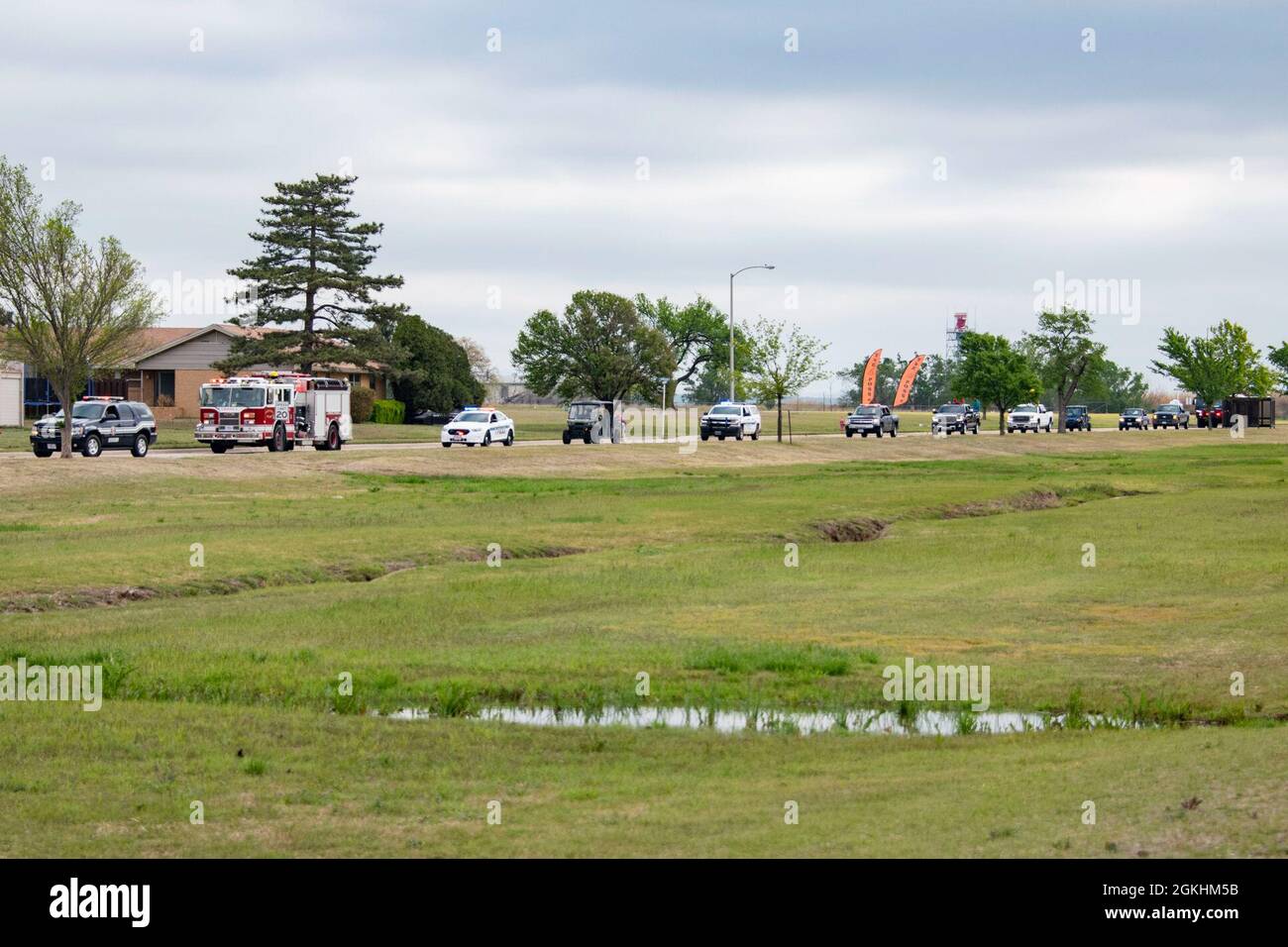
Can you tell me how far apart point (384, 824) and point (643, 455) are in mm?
52044

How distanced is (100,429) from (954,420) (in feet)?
195

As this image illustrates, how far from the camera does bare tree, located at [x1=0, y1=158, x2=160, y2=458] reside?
146 feet

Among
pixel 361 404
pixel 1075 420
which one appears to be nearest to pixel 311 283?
pixel 361 404

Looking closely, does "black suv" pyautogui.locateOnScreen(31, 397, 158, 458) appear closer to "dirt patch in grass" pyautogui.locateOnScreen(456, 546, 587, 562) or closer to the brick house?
"dirt patch in grass" pyautogui.locateOnScreen(456, 546, 587, 562)

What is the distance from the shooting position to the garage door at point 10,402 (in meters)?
84.7

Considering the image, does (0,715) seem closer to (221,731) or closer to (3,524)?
(221,731)

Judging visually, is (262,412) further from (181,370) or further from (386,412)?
(181,370)

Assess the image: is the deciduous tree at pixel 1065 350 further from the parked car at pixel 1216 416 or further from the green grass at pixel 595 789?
the green grass at pixel 595 789

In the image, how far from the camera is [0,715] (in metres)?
14.0

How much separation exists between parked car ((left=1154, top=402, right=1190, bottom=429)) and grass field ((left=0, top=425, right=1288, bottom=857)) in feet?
276

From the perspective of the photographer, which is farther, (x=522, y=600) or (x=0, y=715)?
(x=522, y=600)

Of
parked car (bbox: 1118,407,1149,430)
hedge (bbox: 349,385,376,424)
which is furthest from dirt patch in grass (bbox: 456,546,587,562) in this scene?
parked car (bbox: 1118,407,1149,430)

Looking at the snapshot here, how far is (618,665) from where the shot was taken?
Answer: 56.2 feet
